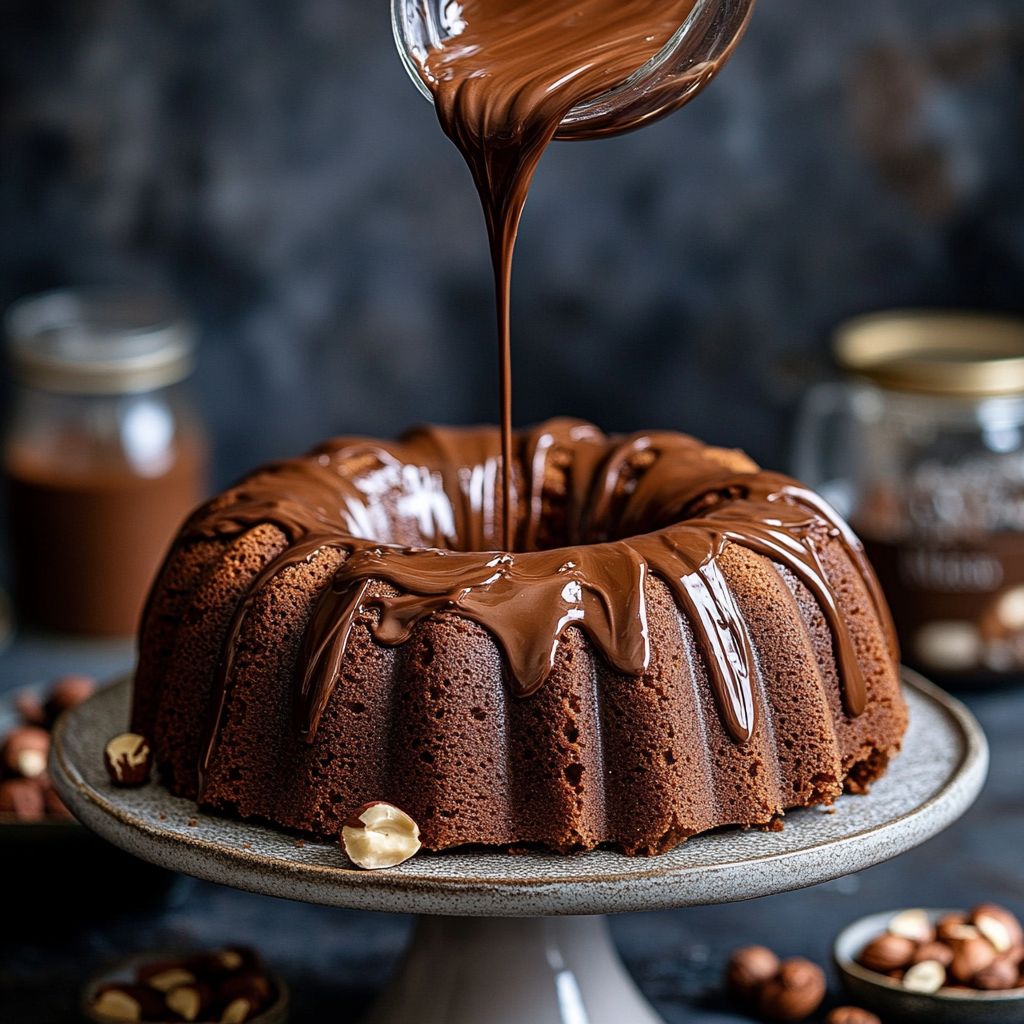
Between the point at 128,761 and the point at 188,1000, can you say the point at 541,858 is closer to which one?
the point at 128,761

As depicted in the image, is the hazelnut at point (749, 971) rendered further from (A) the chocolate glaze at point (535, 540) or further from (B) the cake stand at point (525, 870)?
(A) the chocolate glaze at point (535, 540)

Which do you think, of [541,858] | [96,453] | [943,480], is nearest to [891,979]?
[541,858]

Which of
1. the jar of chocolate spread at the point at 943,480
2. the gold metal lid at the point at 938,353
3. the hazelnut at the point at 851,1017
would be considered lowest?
the hazelnut at the point at 851,1017

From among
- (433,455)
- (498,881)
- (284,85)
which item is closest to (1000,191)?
(284,85)

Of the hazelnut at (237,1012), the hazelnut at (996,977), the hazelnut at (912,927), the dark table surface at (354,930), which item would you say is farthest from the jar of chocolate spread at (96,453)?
the hazelnut at (996,977)

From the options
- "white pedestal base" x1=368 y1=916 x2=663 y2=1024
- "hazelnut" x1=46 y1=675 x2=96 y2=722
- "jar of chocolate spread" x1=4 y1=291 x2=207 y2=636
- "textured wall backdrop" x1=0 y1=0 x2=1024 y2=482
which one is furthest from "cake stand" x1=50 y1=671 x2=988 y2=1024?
"textured wall backdrop" x1=0 y1=0 x2=1024 y2=482

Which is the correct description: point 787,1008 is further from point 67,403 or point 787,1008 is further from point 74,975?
point 67,403
